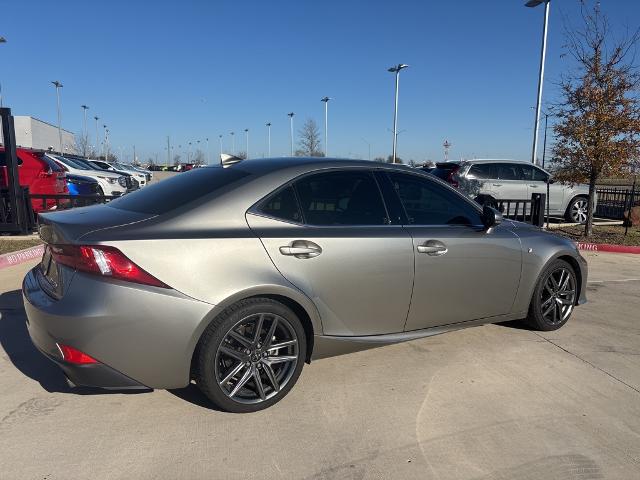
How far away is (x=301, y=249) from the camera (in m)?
3.11

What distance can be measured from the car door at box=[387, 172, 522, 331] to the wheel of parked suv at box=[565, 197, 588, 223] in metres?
9.90

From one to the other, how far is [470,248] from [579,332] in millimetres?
1793

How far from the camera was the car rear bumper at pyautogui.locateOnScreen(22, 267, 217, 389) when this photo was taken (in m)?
2.62

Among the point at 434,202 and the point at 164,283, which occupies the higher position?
the point at 434,202

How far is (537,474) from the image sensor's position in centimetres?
256

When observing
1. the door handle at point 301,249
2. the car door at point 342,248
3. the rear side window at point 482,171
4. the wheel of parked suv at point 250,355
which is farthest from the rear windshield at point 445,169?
the wheel of parked suv at point 250,355

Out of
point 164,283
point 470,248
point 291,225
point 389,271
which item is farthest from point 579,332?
point 164,283

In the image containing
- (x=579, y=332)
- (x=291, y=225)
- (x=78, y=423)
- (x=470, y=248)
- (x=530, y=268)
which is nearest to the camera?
(x=78, y=423)

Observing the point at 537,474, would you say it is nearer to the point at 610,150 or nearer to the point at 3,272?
the point at 3,272

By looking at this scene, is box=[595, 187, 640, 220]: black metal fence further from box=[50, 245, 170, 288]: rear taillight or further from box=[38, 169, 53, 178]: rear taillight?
box=[50, 245, 170, 288]: rear taillight

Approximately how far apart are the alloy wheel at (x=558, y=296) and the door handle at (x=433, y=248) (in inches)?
57.3

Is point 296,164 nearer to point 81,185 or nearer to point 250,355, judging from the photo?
point 250,355

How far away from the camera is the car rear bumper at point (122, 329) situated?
2625 millimetres

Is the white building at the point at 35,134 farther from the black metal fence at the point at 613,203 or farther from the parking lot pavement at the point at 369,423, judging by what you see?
the parking lot pavement at the point at 369,423
